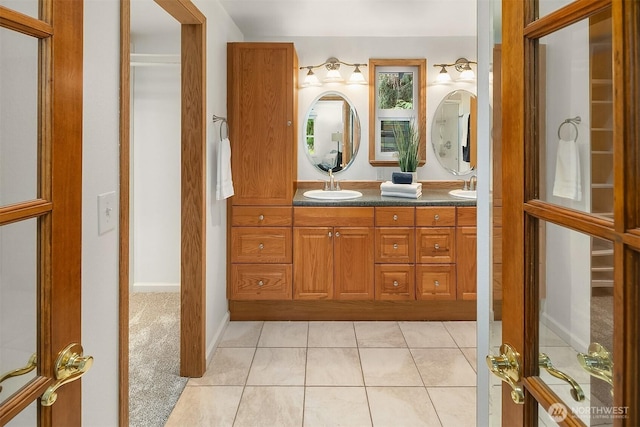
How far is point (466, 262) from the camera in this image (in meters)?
3.49

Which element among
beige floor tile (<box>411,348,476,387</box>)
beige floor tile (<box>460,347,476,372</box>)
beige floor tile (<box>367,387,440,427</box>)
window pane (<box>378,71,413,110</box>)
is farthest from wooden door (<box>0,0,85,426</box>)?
window pane (<box>378,71,413,110</box>)

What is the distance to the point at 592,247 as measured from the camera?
66 cm

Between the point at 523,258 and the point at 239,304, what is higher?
the point at 523,258

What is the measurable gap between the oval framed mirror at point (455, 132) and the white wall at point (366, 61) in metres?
0.05

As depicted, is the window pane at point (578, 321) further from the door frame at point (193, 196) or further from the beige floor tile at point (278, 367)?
the door frame at point (193, 196)

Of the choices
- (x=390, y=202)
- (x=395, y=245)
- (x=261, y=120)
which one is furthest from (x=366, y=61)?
(x=395, y=245)

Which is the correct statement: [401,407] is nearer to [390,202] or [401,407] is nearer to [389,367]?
[389,367]

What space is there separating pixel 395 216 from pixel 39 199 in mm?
2890

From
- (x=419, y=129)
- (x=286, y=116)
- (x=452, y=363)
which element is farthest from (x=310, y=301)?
(x=419, y=129)

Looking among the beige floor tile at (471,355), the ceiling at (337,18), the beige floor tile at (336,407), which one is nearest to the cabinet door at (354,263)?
the beige floor tile at (471,355)

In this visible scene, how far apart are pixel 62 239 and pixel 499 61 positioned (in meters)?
0.94

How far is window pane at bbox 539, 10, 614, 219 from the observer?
24.7 inches

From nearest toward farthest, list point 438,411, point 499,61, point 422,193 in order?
point 499,61 < point 438,411 < point 422,193

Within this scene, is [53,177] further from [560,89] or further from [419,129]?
[419,129]
